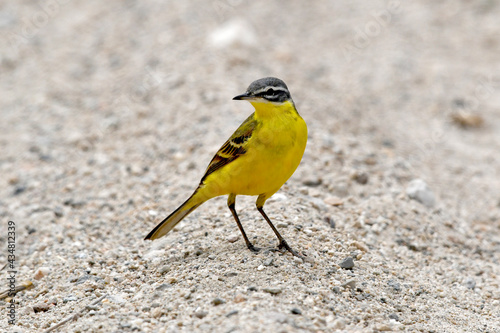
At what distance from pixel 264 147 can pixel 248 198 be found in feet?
6.53

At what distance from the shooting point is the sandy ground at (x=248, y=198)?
16.1 feet

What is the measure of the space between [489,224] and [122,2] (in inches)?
357

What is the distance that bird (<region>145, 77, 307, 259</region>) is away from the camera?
15.9 ft

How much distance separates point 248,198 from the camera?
678 centimetres

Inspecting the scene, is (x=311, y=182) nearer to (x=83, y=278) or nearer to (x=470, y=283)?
(x=470, y=283)

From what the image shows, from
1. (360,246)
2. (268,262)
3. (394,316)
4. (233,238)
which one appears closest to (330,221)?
(360,246)

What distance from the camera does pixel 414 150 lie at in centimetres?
930

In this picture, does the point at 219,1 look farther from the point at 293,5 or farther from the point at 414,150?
the point at 414,150

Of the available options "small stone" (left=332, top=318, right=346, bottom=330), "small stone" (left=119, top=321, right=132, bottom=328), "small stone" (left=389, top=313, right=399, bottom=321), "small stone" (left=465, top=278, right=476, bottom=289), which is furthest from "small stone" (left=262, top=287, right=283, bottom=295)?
"small stone" (left=465, top=278, right=476, bottom=289)

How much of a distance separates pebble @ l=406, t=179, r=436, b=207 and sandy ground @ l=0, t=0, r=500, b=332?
0.12 feet

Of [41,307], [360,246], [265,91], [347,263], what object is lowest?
[41,307]

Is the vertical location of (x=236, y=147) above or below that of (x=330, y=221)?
above

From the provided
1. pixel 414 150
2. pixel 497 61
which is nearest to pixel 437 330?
pixel 414 150

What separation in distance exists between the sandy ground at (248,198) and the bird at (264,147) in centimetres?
66
